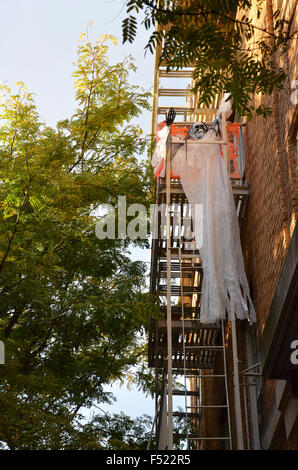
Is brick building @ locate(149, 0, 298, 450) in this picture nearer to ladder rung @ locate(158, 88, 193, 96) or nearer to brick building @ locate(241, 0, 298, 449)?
brick building @ locate(241, 0, 298, 449)

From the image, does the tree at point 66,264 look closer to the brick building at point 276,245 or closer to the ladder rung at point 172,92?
the brick building at point 276,245

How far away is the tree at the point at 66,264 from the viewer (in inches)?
361

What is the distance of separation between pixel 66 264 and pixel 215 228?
2.60 metres

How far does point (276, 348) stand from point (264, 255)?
9.88ft

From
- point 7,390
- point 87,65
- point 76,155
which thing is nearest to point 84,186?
point 76,155

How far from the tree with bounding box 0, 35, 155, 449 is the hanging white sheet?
1.29 meters

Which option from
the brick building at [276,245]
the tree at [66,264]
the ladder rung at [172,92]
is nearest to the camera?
the brick building at [276,245]

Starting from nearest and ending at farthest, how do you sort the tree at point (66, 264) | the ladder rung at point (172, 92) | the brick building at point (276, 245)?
the brick building at point (276, 245)
the tree at point (66, 264)
the ladder rung at point (172, 92)

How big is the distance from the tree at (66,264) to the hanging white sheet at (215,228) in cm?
129

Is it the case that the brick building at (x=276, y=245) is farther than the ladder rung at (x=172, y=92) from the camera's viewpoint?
No

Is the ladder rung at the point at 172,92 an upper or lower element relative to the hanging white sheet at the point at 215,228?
upper

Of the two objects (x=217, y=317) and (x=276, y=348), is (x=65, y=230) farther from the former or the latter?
(x=276, y=348)

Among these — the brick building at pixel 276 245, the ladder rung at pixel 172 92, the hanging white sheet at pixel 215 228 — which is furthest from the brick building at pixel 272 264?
the ladder rung at pixel 172 92

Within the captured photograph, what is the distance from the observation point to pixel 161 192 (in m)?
11.2
